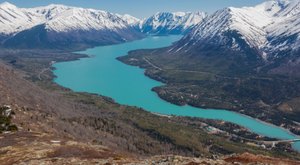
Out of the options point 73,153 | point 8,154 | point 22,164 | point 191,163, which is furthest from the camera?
point 8,154

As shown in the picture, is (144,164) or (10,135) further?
Result: (10,135)

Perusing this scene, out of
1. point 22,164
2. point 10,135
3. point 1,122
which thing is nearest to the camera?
point 22,164

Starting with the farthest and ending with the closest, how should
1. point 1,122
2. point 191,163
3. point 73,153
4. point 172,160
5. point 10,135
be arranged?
point 1,122
point 10,135
point 73,153
point 172,160
point 191,163

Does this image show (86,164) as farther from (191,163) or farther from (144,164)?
(191,163)

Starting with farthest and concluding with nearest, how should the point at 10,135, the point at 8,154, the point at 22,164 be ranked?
the point at 10,135 < the point at 8,154 < the point at 22,164

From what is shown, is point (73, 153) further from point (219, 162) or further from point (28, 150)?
point (219, 162)

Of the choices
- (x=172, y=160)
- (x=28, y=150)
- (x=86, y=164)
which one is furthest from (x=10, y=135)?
(x=172, y=160)

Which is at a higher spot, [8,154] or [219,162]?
[219,162]

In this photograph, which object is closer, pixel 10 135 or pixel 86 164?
pixel 86 164

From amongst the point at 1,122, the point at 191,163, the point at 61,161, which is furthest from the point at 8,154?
the point at 1,122
